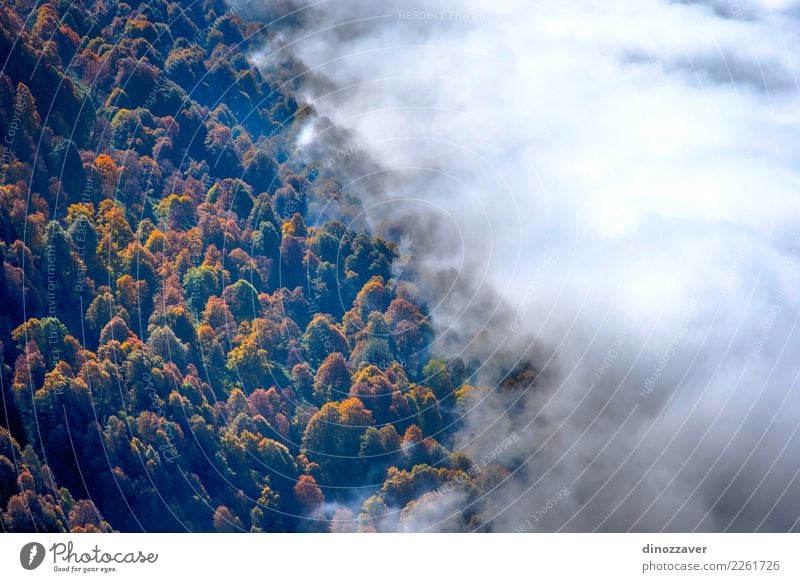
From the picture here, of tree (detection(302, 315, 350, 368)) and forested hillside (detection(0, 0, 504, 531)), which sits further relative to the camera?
tree (detection(302, 315, 350, 368))
